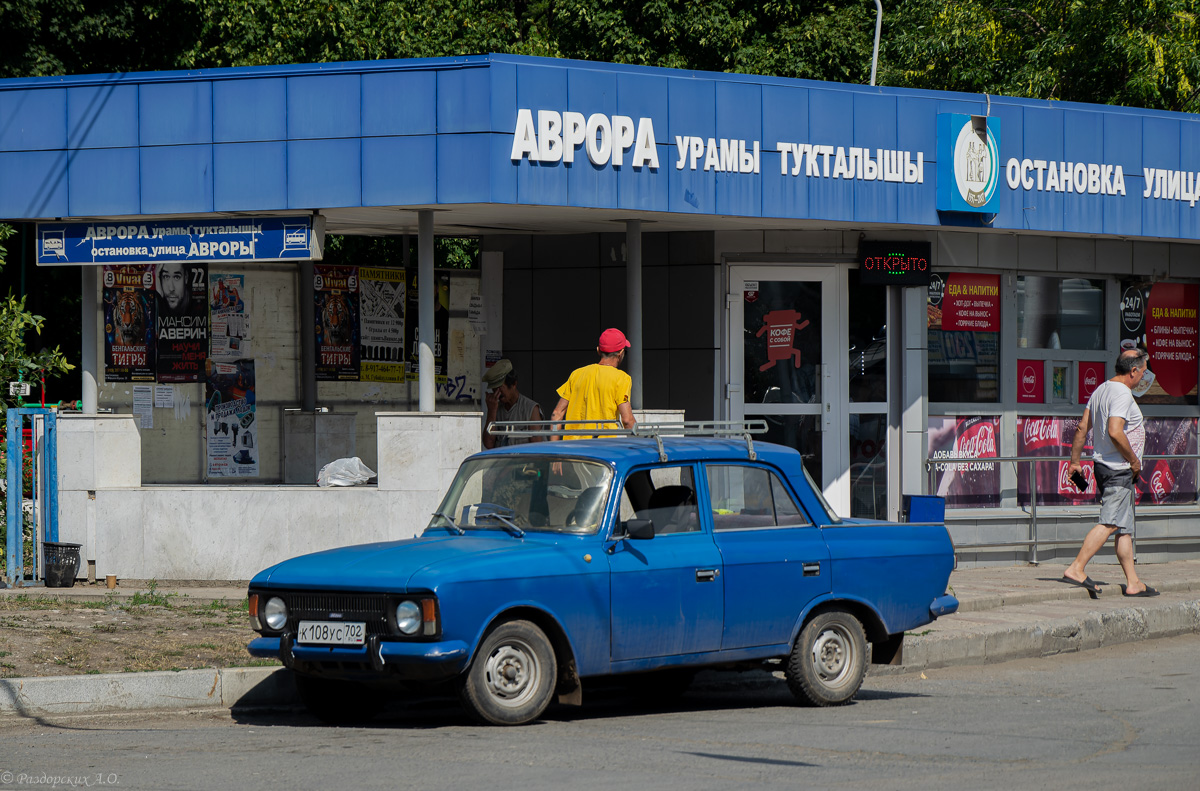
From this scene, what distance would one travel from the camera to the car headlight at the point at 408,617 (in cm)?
683

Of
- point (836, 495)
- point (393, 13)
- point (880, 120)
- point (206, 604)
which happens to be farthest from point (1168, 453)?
point (393, 13)

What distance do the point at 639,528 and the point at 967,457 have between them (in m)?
8.30

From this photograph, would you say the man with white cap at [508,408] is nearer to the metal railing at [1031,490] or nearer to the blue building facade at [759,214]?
the blue building facade at [759,214]

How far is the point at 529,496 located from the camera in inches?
307

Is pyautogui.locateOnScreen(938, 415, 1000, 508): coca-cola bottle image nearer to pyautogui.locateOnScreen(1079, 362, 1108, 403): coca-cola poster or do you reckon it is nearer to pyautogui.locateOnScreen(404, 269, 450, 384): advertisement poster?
pyautogui.locateOnScreen(1079, 362, 1108, 403): coca-cola poster

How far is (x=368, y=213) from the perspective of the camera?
40.9 ft

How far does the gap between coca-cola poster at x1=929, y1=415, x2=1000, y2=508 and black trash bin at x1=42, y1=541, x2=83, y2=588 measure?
8313mm

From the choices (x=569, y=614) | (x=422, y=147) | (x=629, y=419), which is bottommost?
(x=569, y=614)

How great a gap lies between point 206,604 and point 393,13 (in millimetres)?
16103

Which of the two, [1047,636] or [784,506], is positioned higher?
[784,506]

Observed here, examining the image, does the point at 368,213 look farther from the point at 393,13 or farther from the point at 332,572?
the point at 393,13

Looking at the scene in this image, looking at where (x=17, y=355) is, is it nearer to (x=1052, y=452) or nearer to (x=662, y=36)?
(x=1052, y=452)

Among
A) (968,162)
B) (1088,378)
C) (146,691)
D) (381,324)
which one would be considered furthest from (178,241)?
(1088,378)

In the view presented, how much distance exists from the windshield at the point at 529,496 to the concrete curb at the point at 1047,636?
116 inches
